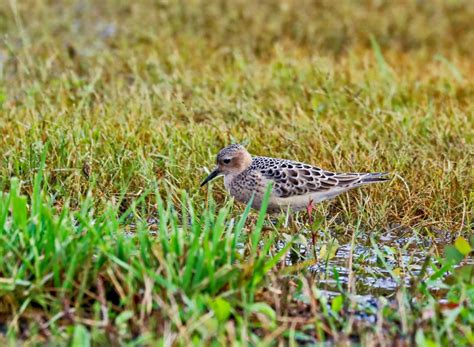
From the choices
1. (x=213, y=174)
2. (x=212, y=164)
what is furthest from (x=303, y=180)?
(x=212, y=164)

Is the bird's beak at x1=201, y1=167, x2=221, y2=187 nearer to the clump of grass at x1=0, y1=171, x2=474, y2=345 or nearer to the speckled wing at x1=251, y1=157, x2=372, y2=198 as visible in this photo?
the speckled wing at x1=251, y1=157, x2=372, y2=198

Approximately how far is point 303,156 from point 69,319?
3465 mm

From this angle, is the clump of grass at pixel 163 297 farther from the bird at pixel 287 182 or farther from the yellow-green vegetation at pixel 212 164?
the bird at pixel 287 182

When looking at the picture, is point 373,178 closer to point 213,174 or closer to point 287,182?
point 287,182

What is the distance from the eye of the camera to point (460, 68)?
34.4 ft

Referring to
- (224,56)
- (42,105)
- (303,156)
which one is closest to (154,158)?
(303,156)

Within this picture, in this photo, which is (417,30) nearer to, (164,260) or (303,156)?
(303,156)

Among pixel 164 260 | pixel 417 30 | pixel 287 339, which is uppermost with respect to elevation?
pixel 164 260

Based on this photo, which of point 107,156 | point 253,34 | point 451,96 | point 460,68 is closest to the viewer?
point 107,156

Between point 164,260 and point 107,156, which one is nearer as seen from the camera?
point 164,260

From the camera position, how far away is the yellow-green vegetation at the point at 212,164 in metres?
4.35

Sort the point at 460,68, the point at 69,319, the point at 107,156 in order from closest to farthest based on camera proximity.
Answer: the point at 69,319
the point at 107,156
the point at 460,68

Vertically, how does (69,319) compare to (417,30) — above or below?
above

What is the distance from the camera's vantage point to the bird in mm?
→ 6355
